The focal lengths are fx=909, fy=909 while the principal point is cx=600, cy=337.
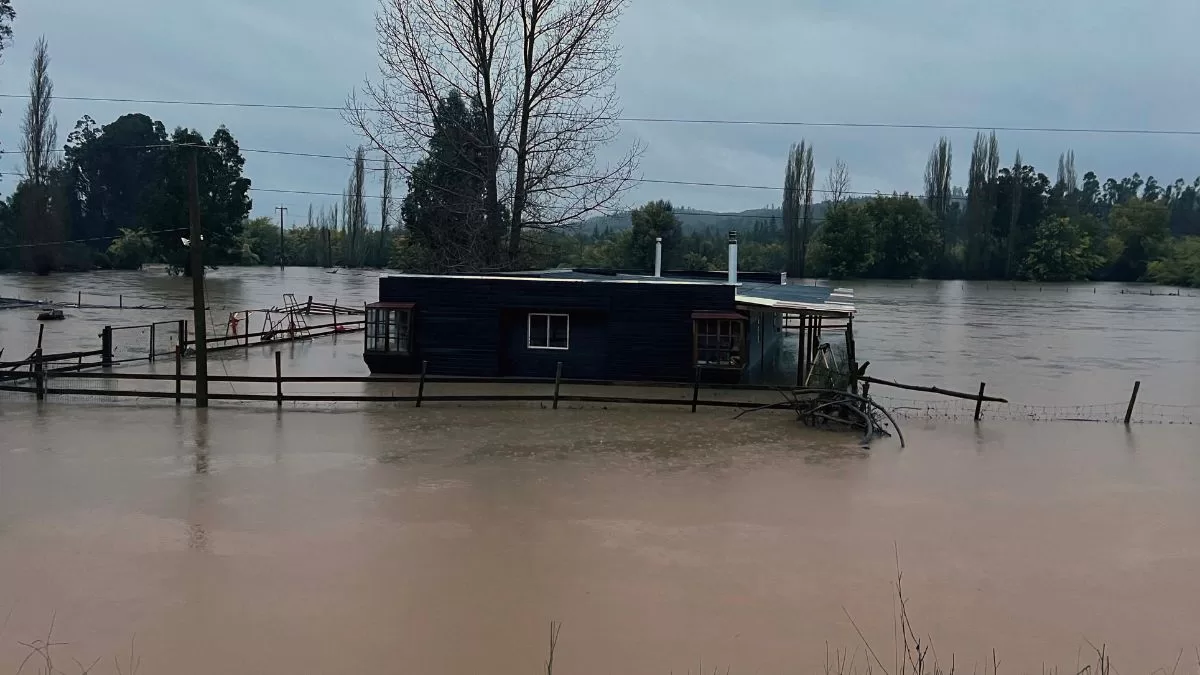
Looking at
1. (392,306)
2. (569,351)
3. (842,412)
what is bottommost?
(842,412)

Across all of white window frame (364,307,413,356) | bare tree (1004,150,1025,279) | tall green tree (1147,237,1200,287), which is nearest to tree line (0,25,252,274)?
white window frame (364,307,413,356)

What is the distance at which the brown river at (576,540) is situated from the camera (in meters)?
7.44

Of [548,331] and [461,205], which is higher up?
[461,205]

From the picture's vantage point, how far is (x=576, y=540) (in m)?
9.98

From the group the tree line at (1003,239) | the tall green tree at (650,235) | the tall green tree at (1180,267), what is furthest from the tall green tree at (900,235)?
the tall green tree at (650,235)

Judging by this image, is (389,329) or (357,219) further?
(357,219)

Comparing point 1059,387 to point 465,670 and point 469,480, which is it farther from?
point 465,670

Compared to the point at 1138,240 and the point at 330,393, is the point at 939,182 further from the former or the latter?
the point at 330,393

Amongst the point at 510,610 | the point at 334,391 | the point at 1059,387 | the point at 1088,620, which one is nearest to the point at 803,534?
the point at 1088,620

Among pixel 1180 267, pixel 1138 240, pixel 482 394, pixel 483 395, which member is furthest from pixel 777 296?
pixel 1138 240

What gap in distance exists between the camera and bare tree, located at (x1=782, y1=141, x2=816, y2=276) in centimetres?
8438

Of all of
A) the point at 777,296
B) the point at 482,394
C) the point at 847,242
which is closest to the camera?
the point at 482,394

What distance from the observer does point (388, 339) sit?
21.4 meters

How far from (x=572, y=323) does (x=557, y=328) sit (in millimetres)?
385
